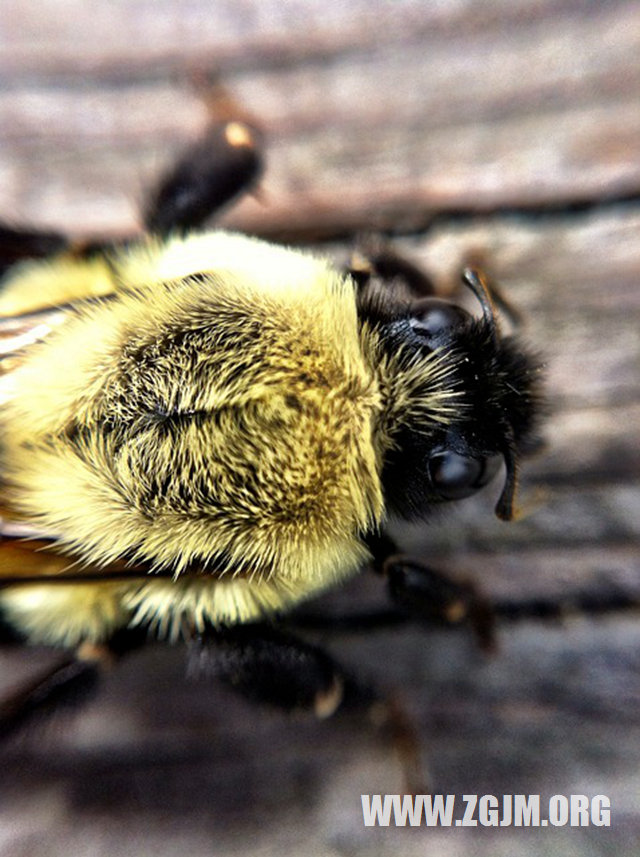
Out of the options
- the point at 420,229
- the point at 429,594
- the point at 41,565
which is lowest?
the point at 41,565

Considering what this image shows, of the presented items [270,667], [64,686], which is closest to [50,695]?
[64,686]

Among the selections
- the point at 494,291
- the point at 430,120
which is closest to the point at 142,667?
the point at 494,291

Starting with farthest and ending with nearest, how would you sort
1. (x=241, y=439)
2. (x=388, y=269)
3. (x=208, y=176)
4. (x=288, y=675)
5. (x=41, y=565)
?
(x=208, y=176), (x=388, y=269), (x=288, y=675), (x=41, y=565), (x=241, y=439)

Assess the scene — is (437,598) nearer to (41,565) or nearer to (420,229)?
(41,565)

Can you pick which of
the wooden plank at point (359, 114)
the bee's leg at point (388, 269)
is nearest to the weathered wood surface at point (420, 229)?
the wooden plank at point (359, 114)

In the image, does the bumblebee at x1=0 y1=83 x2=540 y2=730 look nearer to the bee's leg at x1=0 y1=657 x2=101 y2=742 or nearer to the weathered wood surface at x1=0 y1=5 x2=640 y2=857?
the bee's leg at x1=0 y1=657 x2=101 y2=742

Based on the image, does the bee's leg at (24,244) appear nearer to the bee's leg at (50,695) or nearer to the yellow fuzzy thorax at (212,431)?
the yellow fuzzy thorax at (212,431)

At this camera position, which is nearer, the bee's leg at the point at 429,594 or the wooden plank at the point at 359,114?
the bee's leg at the point at 429,594
